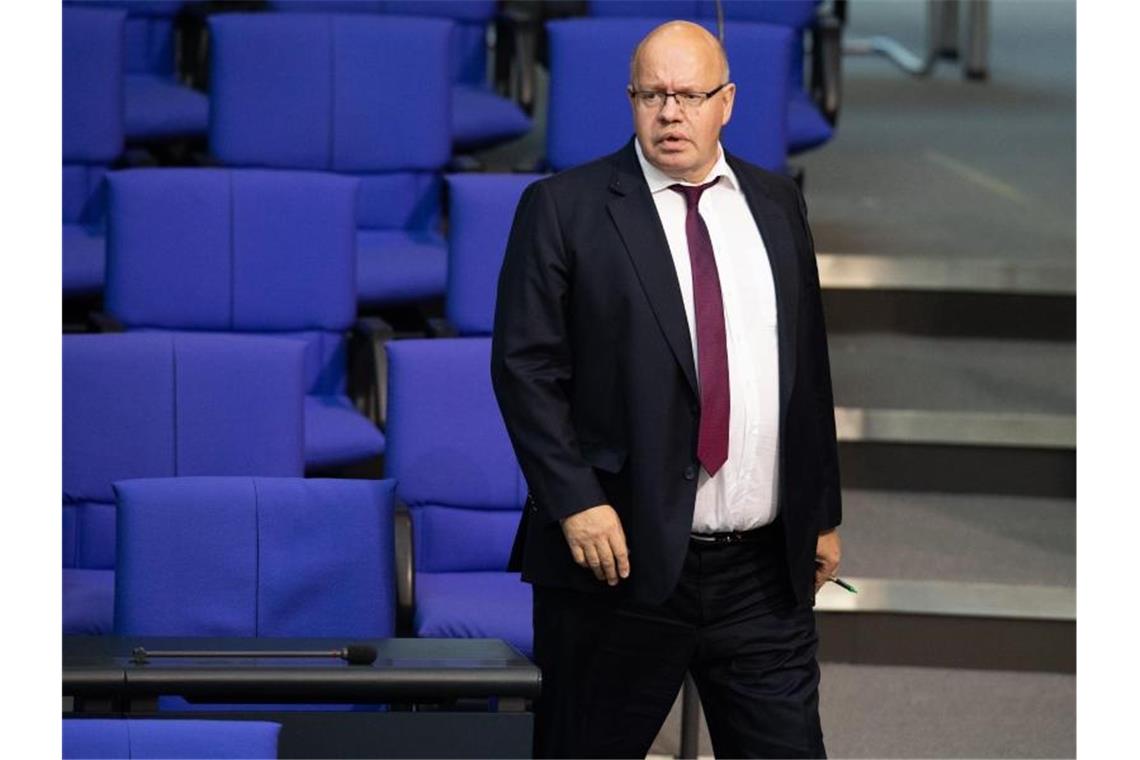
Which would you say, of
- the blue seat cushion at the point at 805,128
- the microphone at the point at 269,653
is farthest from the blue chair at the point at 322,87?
the microphone at the point at 269,653

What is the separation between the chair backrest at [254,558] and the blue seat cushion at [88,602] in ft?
0.39

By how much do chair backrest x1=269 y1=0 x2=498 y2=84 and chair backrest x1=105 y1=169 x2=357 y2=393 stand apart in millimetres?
720

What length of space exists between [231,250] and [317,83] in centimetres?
48

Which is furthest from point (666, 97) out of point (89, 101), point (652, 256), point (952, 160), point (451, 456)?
point (952, 160)

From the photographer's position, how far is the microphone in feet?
4.92

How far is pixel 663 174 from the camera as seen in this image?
163 centimetres

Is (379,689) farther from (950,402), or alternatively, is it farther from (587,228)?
(950,402)

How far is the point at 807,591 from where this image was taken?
163 centimetres

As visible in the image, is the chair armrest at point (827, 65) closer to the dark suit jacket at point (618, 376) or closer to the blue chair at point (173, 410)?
the blue chair at point (173, 410)

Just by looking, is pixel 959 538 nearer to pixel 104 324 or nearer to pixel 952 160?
pixel 104 324

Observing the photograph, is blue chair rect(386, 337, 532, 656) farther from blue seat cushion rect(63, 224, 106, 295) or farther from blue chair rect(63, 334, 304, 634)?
blue seat cushion rect(63, 224, 106, 295)

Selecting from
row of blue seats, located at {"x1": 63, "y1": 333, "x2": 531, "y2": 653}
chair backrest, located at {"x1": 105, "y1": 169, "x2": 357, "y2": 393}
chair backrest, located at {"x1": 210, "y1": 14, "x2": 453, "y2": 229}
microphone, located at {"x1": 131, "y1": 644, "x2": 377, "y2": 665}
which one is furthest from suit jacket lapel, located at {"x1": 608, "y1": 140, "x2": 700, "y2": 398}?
chair backrest, located at {"x1": 210, "y1": 14, "x2": 453, "y2": 229}
